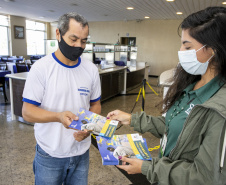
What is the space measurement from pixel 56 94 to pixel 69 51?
30cm

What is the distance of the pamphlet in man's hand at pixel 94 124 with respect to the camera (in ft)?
3.89

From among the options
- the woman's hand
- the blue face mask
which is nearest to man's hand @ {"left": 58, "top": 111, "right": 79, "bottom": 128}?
the woman's hand

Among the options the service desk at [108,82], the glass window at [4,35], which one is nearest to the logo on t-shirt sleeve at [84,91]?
the service desk at [108,82]

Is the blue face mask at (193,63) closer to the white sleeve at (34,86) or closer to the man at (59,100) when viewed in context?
the man at (59,100)

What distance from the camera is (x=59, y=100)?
4.26 ft

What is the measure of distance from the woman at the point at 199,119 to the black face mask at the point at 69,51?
68 cm

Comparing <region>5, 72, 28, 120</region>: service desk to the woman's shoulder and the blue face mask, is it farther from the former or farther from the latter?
the woman's shoulder

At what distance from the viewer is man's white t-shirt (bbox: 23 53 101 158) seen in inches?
48.9

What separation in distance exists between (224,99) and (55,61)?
1.00 m

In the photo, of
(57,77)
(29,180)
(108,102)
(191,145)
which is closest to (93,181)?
(29,180)

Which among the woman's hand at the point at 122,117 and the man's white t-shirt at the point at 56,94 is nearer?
the man's white t-shirt at the point at 56,94

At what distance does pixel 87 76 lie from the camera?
1.41 metres

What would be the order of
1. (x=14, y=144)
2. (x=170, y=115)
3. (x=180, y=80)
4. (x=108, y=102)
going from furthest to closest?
1. (x=108, y=102)
2. (x=14, y=144)
3. (x=180, y=80)
4. (x=170, y=115)

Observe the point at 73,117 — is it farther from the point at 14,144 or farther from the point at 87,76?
the point at 14,144
